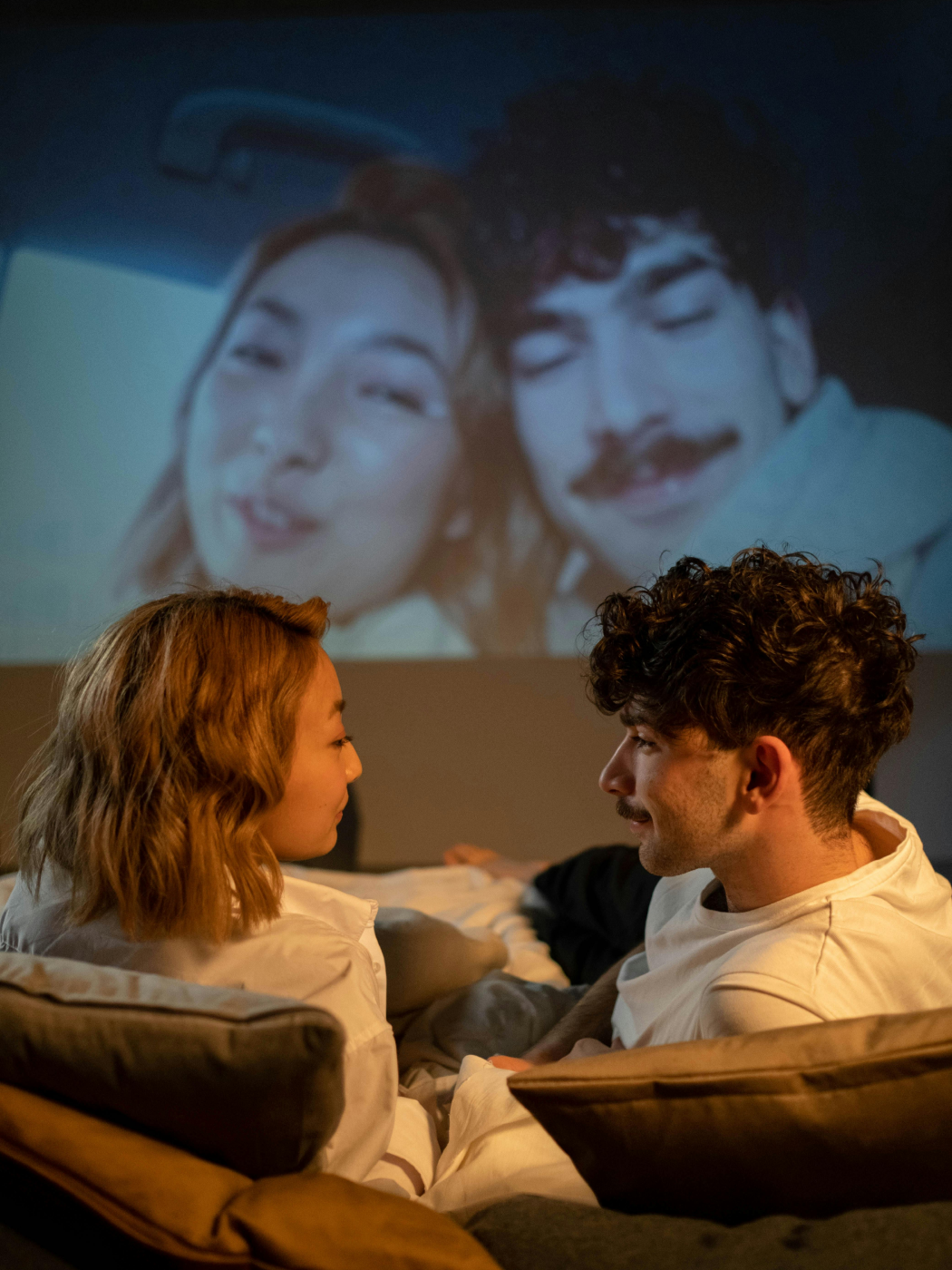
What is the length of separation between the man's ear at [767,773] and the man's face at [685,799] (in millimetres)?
13

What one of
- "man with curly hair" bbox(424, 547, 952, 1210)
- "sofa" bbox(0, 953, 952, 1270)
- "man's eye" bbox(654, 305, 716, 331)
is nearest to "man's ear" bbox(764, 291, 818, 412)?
"man's eye" bbox(654, 305, 716, 331)

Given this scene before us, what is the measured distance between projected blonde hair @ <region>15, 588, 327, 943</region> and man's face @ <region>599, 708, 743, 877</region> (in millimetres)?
426

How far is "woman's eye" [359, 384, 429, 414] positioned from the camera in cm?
350

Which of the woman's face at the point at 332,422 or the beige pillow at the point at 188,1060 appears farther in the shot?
the woman's face at the point at 332,422

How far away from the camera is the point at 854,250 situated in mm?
3439

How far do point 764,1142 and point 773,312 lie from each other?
3250 mm

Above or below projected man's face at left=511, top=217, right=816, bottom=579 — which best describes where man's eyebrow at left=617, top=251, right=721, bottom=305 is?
above

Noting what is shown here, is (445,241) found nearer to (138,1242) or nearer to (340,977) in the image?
(340,977)

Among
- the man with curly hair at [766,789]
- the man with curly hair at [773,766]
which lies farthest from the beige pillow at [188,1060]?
the man with curly hair at [773,766]

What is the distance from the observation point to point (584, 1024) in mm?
1389

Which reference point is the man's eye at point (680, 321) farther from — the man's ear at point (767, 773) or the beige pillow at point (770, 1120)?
the beige pillow at point (770, 1120)

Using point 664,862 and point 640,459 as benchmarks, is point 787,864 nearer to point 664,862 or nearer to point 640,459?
point 664,862

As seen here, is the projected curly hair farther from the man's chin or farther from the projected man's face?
the man's chin

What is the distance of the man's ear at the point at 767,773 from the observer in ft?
3.55
